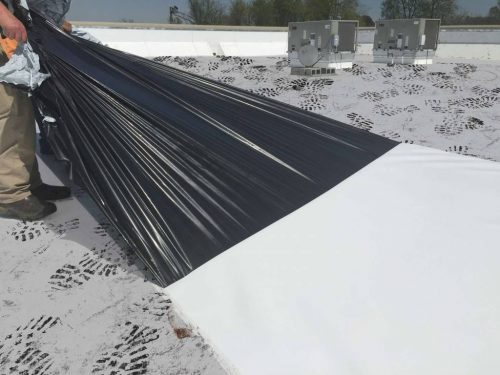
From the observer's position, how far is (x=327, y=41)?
5.11 metres

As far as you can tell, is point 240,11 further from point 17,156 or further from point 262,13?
point 17,156

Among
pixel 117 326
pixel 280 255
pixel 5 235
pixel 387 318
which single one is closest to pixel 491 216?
pixel 387 318

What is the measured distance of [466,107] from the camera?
3.04 meters

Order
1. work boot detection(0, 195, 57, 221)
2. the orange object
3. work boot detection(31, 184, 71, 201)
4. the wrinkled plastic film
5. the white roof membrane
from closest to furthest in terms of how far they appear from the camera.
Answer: the white roof membrane, the wrinkled plastic film, the orange object, work boot detection(0, 195, 57, 221), work boot detection(31, 184, 71, 201)

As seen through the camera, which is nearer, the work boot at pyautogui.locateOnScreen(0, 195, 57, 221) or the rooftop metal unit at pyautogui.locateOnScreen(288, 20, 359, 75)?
the work boot at pyautogui.locateOnScreen(0, 195, 57, 221)

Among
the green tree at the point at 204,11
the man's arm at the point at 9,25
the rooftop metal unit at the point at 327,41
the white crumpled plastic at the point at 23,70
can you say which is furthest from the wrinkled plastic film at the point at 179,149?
the green tree at the point at 204,11

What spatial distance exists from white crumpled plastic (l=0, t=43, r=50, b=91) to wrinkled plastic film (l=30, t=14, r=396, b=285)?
0.09 m

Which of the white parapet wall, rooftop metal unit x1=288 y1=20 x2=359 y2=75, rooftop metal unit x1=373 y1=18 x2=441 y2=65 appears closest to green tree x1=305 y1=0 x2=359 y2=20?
the white parapet wall

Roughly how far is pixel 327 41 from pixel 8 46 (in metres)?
4.33

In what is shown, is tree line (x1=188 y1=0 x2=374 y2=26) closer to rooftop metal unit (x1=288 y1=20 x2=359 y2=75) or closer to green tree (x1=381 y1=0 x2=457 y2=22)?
green tree (x1=381 y1=0 x2=457 y2=22)

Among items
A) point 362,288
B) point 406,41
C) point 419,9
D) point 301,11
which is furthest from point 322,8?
point 362,288

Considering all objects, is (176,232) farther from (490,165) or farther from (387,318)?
(490,165)

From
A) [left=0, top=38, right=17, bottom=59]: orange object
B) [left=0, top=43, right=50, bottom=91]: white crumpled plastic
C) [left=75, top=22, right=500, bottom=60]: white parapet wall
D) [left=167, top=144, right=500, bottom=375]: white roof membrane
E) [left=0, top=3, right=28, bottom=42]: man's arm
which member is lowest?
[left=167, top=144, right=500, bottom=375]: white roof membrane

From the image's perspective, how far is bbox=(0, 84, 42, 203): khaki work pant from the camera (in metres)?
1.48
